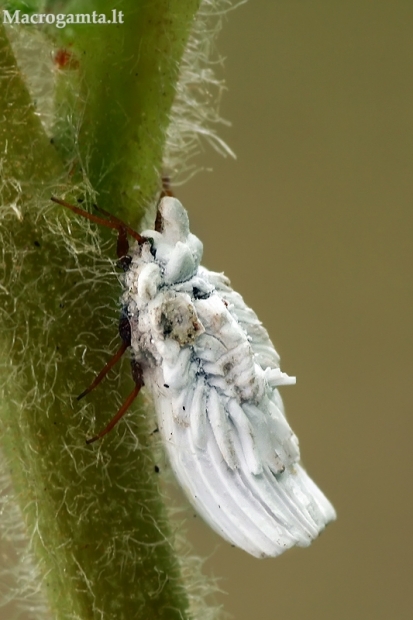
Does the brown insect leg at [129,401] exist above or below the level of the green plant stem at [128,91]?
below

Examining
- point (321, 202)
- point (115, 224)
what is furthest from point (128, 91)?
point (321, 202)

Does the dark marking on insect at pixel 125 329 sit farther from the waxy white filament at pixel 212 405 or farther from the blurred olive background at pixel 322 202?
the blurred olive background at pixel 322 202

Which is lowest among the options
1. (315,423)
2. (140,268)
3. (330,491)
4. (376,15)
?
(330,491)

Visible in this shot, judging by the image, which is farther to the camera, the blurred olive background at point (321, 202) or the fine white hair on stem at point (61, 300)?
the blurred olive background at point (321, 202)

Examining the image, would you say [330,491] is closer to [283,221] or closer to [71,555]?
[283,221]

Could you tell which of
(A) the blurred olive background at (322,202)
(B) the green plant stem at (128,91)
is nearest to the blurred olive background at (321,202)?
(A) the blurred olive background at (322,202)

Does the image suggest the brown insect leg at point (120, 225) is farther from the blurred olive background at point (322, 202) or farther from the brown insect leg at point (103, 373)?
the blurred olive background at point (322, 202)

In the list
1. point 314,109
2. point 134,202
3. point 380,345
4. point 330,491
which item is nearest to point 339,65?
point 314,109
